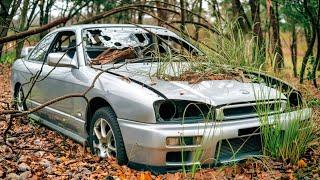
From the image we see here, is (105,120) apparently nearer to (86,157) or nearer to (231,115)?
(86,157)

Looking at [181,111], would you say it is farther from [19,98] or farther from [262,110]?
[19,98]

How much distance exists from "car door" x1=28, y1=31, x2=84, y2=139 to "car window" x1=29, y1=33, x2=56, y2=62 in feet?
0.45

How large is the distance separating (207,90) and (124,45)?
1.84 metres

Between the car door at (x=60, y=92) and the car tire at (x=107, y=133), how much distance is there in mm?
339

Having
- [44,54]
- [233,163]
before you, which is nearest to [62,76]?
[44,54]

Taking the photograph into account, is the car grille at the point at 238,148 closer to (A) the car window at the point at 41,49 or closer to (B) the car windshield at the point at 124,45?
(B) the car windshield at the point at 124,45

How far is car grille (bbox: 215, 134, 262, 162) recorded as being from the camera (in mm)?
4176

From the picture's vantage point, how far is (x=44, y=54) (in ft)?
21.6

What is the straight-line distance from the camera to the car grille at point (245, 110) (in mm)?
4180

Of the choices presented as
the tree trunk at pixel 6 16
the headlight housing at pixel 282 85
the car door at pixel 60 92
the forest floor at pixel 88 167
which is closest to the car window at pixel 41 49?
the car door at pixel 60 92

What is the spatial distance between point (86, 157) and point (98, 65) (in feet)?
3.65

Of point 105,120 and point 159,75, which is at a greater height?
point 159,75

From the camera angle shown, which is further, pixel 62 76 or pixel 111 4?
pixel 111 4

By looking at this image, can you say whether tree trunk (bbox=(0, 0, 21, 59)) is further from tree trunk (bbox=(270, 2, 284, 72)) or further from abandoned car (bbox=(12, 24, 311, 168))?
tree trunk (bbox=(270, 2, 284, 72))
